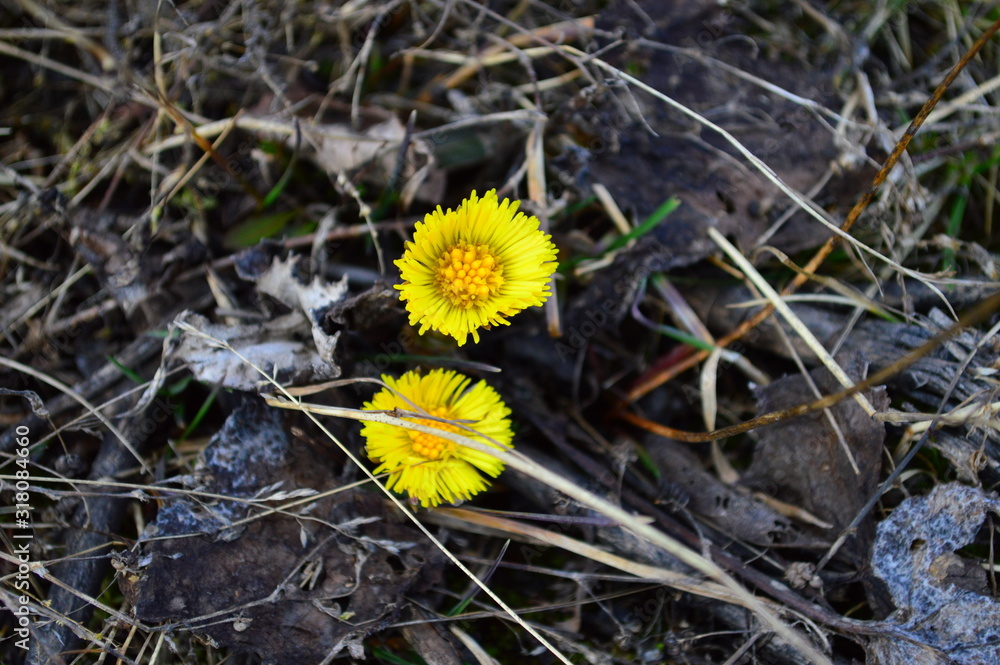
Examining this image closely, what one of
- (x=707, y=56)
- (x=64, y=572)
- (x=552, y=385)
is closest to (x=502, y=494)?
(x=552, y=385)

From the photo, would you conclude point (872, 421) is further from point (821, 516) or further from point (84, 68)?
point (84, 68)

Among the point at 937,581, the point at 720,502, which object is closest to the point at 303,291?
the point at 720,502

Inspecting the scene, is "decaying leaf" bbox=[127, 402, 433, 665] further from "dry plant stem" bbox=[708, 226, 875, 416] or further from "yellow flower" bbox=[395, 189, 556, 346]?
"dry plant stem" bbox=[708, 226, 875, 416]

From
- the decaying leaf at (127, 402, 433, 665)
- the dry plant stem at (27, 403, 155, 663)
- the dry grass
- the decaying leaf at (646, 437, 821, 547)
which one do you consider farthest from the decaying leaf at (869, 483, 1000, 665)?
the dry plant stem at (27, 403, 155, 663)

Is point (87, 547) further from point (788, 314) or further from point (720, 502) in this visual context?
point (788, 314)

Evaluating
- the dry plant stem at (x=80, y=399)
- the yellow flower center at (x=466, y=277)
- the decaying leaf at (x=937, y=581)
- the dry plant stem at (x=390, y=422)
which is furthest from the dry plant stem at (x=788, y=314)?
the dry plant stem at (x=80, y=399)

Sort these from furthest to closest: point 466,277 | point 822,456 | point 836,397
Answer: point 822,456 < point 466,277 < point 836,397
